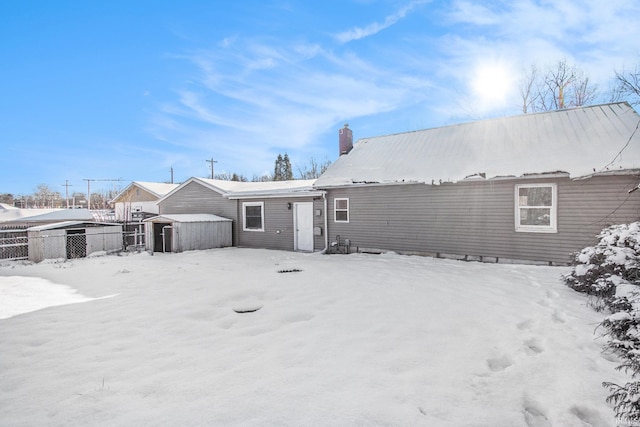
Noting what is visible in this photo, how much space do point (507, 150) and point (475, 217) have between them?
230cm

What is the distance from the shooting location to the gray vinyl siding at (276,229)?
13492mm

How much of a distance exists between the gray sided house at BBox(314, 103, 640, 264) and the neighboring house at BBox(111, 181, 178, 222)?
64.1 feet

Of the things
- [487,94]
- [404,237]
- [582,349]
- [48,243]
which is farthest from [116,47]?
[487,94]

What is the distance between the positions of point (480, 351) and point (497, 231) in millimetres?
7072

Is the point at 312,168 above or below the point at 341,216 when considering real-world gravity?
above

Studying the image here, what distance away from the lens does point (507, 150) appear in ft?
32.2

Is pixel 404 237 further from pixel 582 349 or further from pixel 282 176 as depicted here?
pixel 282 176

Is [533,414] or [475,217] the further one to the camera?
[475,217]

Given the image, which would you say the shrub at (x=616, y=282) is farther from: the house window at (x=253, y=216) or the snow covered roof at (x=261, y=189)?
the house window at (x=253, y=216)

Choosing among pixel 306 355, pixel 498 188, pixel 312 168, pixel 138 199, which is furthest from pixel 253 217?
pixel 312 168

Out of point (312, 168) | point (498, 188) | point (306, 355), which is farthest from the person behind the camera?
point (312, 168)

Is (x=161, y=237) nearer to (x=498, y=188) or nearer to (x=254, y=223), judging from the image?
(x=254, y=223)

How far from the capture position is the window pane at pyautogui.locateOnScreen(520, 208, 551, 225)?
29.3ft

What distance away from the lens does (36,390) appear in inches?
112
